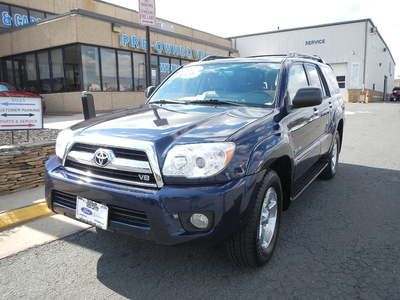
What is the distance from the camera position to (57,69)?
16.7 metres

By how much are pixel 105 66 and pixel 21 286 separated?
15.5m

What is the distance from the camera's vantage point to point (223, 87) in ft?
12.9

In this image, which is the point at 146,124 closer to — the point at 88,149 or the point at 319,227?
the point at 88,149

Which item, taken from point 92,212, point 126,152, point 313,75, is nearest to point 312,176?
point 313,75

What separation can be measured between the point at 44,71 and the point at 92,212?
54.3ft

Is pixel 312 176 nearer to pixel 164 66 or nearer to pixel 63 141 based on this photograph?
pixel 63 141

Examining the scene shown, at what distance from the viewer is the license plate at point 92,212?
2.68 metres

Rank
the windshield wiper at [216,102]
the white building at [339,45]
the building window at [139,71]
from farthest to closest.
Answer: the white building at [339,45], the building window at [139,71], the windshield wiper at [216,102]

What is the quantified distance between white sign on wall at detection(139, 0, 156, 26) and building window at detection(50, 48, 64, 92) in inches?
444

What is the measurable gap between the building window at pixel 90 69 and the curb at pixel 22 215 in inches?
489

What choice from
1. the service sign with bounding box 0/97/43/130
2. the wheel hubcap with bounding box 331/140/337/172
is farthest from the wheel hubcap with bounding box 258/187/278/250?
the service sign with bounding box 0/97/43/130

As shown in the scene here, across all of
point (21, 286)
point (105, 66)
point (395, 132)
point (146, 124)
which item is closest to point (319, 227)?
point (146, 124)

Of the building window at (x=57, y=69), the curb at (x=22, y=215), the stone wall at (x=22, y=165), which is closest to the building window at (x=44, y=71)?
the building window at (x=57, y=69)

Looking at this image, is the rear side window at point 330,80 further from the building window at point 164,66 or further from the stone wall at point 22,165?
the building window at point 164,66
